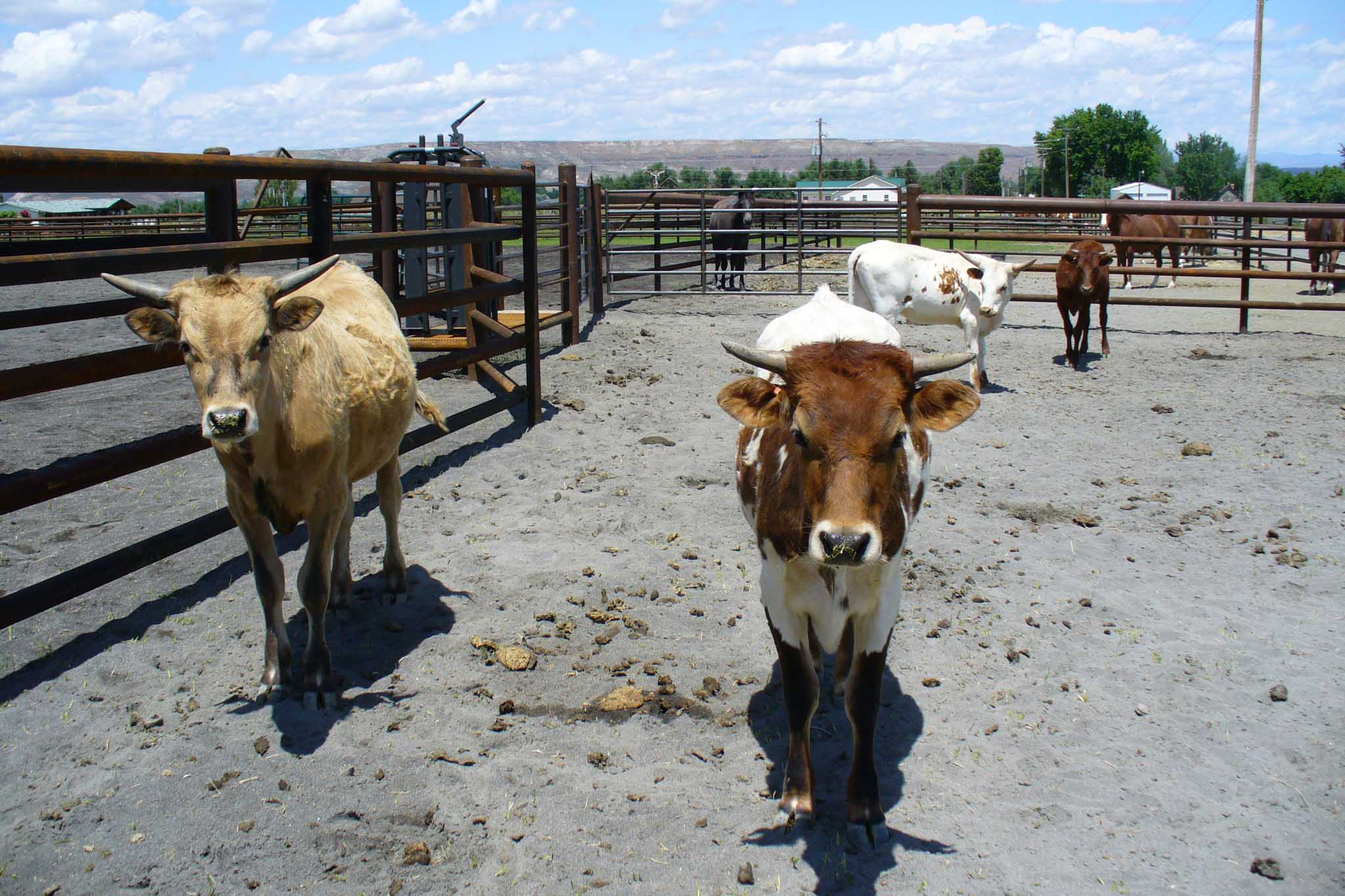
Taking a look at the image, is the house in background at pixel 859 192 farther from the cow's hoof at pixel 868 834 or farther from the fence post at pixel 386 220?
the cow's hoof at pixel 868 834

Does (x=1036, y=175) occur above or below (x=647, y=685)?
above

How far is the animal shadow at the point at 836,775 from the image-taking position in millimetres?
2961

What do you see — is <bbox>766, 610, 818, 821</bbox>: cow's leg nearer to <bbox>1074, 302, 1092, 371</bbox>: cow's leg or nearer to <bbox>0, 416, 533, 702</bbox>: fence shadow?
<bbox>0, 416, 533, 702</bbox>: fence shadow

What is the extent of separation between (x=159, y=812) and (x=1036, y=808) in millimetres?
2734

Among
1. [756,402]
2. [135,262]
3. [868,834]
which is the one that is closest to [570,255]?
[135,262]

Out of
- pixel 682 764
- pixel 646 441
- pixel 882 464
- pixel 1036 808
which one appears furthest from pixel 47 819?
pixel 646 441

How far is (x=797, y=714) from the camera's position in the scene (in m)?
3.22

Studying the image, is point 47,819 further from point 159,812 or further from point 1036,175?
point 1036,175

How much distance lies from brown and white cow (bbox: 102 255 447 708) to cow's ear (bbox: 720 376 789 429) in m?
1.57

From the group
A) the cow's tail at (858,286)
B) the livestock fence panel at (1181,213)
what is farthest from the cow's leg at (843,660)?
the livestock fence panel at (1181,213)

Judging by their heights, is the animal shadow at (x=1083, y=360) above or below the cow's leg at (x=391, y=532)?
above

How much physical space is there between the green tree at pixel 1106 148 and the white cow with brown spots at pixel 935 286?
86.1 m

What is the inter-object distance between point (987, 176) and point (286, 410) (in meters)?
91.9

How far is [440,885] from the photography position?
2814 millimetres
